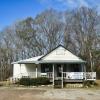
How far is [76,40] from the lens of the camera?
175ft

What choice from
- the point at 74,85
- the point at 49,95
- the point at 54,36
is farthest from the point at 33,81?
the point at 54,36

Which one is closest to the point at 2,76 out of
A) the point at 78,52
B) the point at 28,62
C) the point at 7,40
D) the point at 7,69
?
the point at 7,69

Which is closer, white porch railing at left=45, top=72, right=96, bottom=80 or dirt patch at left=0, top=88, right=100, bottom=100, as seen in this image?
dirt patch at left=0, top=88, right=100, bottom=100

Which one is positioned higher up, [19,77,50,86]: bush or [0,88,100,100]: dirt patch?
[19,77,50,86]: bush

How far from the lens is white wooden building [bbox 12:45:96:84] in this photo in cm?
3297

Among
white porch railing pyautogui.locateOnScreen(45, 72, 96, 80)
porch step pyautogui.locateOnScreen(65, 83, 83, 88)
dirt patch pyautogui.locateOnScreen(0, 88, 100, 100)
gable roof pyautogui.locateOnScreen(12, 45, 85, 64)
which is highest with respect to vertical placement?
gable roof pyautogui.locateOnScreen(12, 45, 85, 64)

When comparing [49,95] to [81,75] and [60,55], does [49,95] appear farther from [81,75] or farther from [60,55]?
[60,55]

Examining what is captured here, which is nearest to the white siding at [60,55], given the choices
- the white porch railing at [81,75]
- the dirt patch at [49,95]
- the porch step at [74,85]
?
the white porch railing at [81,75]

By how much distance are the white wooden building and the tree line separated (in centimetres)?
1482

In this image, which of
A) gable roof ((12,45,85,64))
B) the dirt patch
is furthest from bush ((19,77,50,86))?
the dirt patch

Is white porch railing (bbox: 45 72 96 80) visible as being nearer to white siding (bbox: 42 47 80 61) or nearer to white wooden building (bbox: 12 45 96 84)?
white wooden building (bbox: 12 45 96 84)

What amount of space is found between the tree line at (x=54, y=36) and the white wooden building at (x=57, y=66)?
584 inches

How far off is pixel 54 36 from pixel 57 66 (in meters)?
19.2

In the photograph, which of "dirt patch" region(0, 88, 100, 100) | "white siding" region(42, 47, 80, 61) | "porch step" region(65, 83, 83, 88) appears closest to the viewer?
"dirt patch" region(0, 88, 100, 100)
